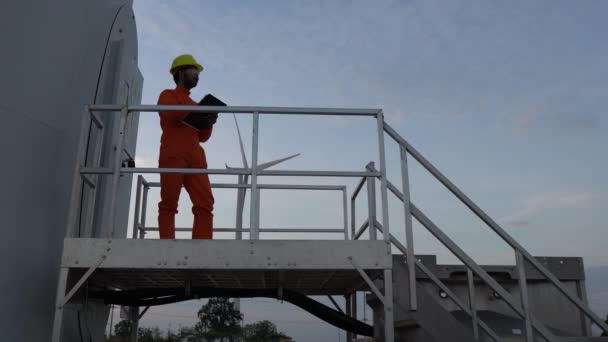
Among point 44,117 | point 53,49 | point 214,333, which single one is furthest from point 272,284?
point 214,333

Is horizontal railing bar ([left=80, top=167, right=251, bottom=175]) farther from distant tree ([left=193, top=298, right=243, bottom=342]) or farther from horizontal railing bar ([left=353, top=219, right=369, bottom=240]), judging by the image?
distant tree ([left=193, top=298, right=243, bottom=342])

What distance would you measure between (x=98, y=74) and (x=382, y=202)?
135 inches

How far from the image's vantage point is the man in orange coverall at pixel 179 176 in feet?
16.4

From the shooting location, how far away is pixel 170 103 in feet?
16.7

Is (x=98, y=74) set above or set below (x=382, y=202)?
above

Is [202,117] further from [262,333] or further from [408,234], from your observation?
[262,333]

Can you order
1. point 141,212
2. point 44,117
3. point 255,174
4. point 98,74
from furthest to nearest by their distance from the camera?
point 141,212 < point 98,74 < point 44,117 < point 255,174

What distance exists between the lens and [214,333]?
51.3 ft

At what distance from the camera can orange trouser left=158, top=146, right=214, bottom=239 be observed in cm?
498

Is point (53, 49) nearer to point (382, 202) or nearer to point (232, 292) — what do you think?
point (232, 292)

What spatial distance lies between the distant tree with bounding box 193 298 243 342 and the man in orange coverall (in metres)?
11.7

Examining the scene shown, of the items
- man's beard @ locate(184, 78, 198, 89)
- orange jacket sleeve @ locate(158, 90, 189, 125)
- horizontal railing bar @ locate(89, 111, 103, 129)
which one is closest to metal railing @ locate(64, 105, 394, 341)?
horizontal railing bar @ locate(89, 111, 103, 129)

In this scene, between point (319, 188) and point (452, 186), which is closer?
point (452, 186)

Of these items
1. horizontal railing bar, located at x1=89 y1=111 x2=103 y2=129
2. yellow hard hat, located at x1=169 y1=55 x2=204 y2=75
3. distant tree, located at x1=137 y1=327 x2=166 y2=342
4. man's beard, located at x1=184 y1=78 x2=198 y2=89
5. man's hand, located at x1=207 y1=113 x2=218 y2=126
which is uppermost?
yellow hard hat, located at x1=169 y1=55 x2=204 y2=75
